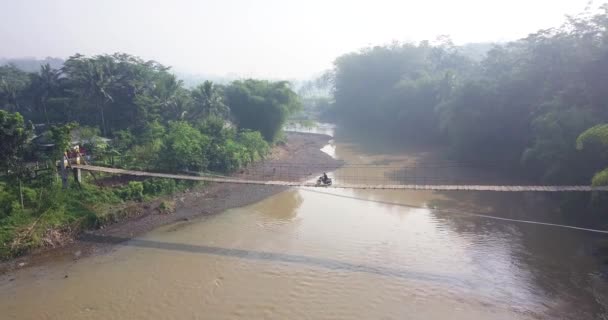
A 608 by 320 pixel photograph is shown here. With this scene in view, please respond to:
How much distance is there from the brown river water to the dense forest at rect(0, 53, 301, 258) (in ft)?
6.11

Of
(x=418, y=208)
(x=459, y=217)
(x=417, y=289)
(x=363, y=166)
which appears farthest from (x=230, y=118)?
(x=417, y=289)

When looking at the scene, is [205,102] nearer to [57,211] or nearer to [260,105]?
[260,105]

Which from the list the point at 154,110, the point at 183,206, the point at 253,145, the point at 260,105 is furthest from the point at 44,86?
the point at 183,206

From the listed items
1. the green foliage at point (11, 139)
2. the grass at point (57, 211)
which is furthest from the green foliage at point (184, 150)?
the green foliage at point (11, 139)

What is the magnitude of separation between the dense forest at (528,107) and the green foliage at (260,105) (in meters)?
8.77

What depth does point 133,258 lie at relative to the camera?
9.44 meters

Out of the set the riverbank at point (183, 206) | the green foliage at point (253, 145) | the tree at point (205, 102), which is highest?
the tree at point (205, 102)

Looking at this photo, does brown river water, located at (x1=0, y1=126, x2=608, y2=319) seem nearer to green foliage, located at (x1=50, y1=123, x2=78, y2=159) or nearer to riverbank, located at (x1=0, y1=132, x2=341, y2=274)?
riverbank, located at (x1=0, y1=132, x2=341, y2=274)

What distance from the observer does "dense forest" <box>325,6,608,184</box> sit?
11477mm

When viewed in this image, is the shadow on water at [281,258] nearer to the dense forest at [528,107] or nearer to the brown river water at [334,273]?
the brown river water at [334,273]

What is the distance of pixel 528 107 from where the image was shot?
1645cm

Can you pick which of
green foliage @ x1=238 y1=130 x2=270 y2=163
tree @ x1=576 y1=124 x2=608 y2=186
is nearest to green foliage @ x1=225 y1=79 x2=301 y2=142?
green foliage @ x1=238 y1=130 x2=270 y2=163

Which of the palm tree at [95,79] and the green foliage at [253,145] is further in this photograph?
the green foliage at [253,145]

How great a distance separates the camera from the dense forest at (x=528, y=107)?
37.7ft
